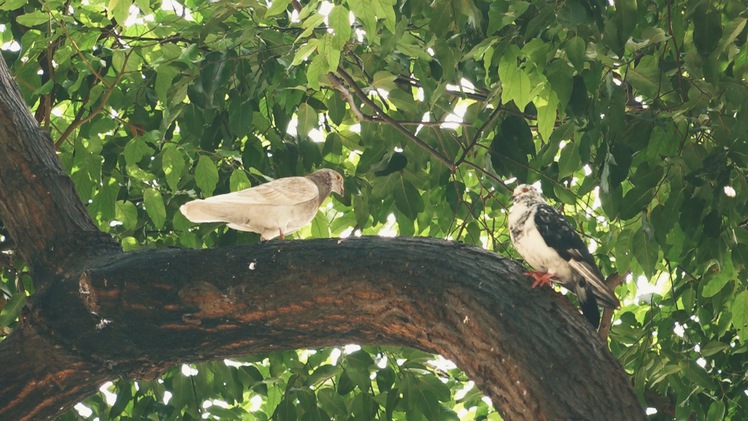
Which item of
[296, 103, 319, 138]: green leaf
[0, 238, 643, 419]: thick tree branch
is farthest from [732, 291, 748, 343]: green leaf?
[296, 103, 319, 138]: green leaf

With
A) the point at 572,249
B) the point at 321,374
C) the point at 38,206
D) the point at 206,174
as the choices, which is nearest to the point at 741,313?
the point at 572,249

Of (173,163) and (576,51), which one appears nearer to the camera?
(576,51)

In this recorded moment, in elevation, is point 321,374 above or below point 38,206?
below

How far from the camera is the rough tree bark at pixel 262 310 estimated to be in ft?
10.5

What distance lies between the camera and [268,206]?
491 cm

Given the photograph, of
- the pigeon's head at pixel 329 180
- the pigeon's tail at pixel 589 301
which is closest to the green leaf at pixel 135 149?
the pigeon's head at pixel 329 180

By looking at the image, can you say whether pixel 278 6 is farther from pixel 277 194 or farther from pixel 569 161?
pixel 569 161

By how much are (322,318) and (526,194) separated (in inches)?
67.2

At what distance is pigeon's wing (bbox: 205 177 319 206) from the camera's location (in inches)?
186

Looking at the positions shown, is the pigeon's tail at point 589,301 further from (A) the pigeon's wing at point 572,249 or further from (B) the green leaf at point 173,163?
(B) the green leaf at point 173,163

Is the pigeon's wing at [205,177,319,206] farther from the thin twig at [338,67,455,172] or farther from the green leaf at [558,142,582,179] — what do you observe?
the green leaf at [558,142,582,179]

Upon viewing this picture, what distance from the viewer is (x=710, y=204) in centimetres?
420

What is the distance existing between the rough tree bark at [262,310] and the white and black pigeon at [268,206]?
63 centimetres

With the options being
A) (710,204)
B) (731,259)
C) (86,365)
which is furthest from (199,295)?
(731,259)
